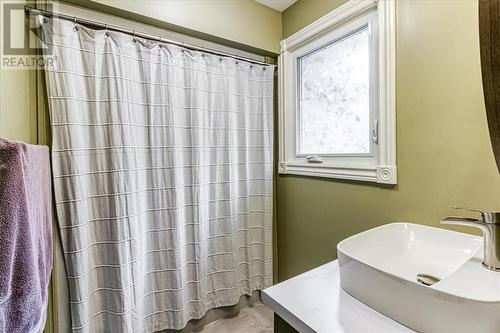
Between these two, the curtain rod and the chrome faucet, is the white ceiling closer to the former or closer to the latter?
the curtain rod

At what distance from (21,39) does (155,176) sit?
82 centimetres

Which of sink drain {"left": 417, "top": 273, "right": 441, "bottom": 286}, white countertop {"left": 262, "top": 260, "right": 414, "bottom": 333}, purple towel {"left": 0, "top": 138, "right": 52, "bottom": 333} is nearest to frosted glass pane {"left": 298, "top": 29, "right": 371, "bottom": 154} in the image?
sink drain {"left": 417, "top": 273, "right": 441, "bottom": 286}

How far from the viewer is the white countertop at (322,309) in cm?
61

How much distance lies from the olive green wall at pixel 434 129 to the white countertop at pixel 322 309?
0.56 metres

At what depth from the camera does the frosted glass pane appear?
1.35 meters

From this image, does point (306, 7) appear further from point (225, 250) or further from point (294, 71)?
point (225, 250)

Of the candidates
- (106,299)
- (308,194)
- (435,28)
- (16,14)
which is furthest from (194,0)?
(106,299)

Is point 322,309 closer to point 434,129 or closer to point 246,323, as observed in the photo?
point 434,129

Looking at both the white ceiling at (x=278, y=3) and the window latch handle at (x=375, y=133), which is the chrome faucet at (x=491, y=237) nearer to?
the window latch handle at (x=375, y=133)

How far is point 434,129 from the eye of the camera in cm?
103

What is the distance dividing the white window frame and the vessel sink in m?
0.31

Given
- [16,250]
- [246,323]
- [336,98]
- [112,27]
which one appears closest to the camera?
[16,250]

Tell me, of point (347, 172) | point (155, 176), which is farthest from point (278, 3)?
point (155, 176)

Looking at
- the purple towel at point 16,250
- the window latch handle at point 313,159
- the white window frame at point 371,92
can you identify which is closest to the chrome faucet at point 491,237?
the white window frame at point 371,92
